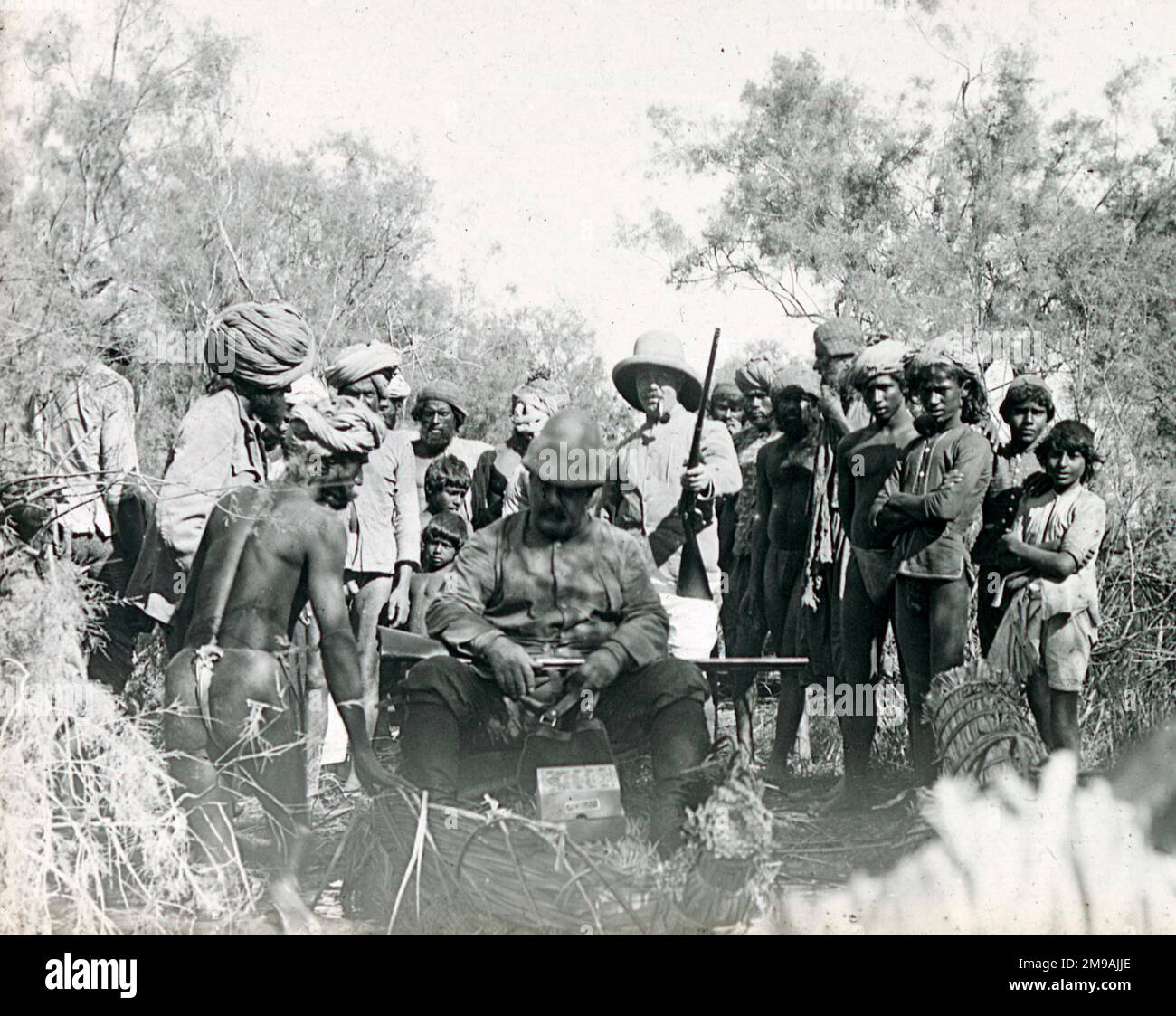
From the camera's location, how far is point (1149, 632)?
6.72 metres

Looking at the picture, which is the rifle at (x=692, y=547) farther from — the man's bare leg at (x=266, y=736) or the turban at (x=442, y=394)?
the man's bare leg at (x=266, y=736)

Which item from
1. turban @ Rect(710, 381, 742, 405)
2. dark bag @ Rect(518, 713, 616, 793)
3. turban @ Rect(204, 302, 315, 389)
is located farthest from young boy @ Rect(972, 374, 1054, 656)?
turban @ Rect(204, 302, 315, 389)

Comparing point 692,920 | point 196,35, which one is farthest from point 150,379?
point 692,920

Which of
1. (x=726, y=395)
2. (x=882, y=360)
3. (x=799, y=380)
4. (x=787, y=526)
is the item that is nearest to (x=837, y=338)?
(x=799, y=380)

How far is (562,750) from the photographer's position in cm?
532

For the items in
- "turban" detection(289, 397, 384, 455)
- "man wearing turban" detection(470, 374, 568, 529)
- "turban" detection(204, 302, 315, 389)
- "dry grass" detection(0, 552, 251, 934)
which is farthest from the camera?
"man wearing turban" detection(470, 374, 568, 529)

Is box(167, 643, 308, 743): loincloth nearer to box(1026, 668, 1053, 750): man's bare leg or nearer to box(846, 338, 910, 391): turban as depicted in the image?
box(846, 338, 910, 391): turban

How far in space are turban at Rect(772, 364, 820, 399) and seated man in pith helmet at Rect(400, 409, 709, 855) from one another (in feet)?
5.88

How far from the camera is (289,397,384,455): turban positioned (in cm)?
→ 555

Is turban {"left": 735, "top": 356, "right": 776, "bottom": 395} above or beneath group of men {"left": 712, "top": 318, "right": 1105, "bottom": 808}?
above

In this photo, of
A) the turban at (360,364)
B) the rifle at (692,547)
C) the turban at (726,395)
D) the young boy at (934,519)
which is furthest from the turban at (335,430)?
the turban at (726,395)

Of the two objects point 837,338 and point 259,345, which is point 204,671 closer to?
point 259,345

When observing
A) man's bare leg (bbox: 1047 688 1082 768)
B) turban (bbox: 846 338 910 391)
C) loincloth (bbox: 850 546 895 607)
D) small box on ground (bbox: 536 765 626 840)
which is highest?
turban (bbox: 846 338 910 391)

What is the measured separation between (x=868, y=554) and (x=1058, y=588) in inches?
34.3
